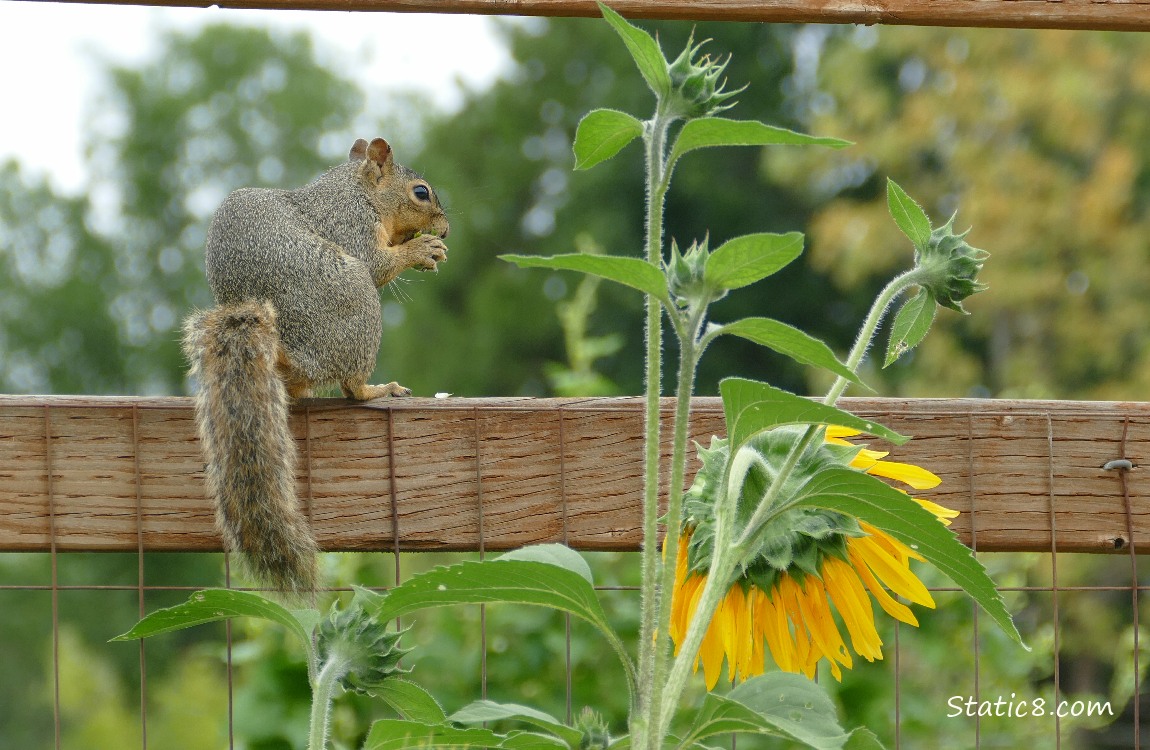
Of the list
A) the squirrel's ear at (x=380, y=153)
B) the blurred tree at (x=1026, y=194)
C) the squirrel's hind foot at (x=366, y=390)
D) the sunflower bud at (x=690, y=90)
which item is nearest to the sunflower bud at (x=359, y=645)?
the sunflower bud at (x=690, y=90)

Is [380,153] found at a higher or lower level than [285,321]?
higher

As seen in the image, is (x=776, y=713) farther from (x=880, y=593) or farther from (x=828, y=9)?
(x=828, y=9)

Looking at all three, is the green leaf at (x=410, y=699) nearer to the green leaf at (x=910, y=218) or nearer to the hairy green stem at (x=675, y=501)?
the hairy green stem at (x=675, y=501)

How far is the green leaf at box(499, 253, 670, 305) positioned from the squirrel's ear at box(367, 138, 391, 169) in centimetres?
210

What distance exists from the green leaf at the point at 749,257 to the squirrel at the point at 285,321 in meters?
0.73

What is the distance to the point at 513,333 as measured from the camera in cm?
1683

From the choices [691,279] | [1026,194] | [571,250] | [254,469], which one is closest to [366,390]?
[254,469]

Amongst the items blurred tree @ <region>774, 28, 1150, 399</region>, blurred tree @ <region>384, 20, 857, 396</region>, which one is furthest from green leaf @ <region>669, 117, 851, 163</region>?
blurred tree @ <region>384, 20, 857, 396</region>

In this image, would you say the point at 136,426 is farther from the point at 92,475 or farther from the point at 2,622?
the point at 2,622

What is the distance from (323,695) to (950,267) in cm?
59

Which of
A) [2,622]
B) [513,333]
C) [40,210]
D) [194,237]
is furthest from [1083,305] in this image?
[40,210]

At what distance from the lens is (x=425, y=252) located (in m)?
2.57

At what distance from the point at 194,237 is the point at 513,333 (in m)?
5.89

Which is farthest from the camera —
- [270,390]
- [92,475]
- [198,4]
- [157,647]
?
[157,647]
